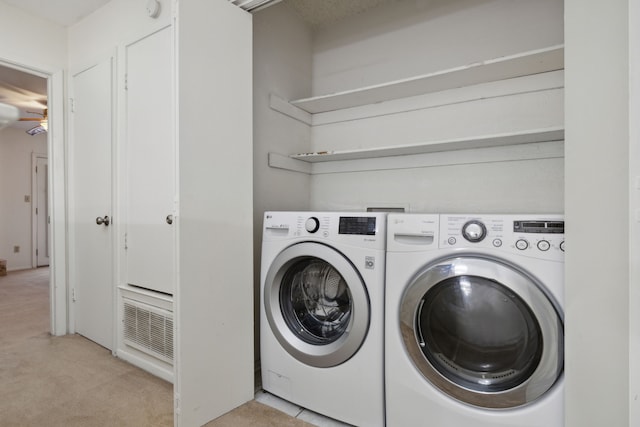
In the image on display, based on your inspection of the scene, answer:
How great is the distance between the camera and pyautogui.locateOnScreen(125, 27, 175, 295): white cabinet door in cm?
193

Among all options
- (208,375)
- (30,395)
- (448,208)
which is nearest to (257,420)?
(208,375)

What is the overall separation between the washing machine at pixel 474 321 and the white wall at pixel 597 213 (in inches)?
3.3

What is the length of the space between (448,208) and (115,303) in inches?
85.4

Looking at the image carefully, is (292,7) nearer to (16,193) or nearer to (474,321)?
(474,321)

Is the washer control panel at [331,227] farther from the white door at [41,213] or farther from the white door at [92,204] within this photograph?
the white door at [41,213]

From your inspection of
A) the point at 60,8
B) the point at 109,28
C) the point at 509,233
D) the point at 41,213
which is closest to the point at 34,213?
the point at 41,213

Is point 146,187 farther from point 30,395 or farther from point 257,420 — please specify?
point 257,420

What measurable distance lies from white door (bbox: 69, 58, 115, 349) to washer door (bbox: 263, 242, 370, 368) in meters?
1.30

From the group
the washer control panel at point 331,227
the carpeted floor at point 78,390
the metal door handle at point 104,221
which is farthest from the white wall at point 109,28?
the carpeted floor at point 78,390

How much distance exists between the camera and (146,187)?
2.04 meters

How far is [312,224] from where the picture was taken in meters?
1.56

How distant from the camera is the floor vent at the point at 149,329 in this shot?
1.89 metres

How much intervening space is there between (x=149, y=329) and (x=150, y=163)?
38.3 inches

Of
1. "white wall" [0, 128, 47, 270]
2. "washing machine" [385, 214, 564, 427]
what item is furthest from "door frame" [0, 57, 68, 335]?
"white wall" [0, 128, 47, 270]
